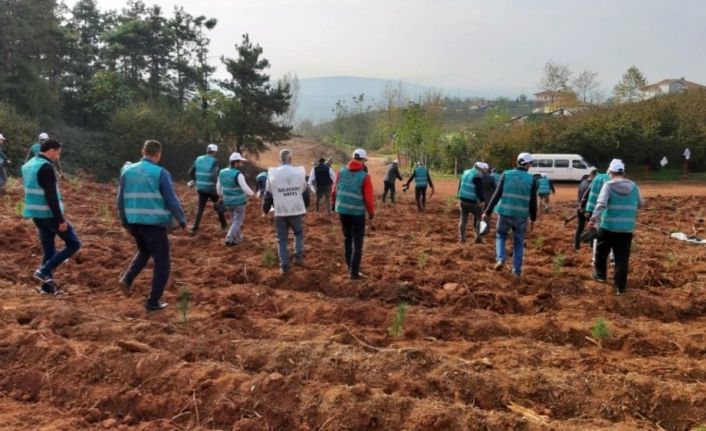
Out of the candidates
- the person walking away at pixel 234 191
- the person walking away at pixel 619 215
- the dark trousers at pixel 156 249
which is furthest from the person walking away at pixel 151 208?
the person walking away at pixel 619 215

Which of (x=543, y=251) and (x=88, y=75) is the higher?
(x=88, y=75)

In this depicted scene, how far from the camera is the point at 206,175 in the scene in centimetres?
952

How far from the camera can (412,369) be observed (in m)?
4.13

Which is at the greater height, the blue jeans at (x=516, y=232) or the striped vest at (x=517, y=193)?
the striped vest at (x=517, y=193)

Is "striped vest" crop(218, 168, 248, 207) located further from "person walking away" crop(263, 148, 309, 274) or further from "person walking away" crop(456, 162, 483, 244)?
"person walking away" crop(456, 162, 483, 244)

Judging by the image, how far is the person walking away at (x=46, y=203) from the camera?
19.0 feet

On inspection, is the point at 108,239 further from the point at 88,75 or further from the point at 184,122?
the point at 88,75

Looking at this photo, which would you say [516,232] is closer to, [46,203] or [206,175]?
[206,175]

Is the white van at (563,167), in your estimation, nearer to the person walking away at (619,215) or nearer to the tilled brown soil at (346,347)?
the tilled brown soil at (346,347)

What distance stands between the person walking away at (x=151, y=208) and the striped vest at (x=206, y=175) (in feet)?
12.9

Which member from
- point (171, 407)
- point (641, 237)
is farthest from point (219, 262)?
point (641, 237)

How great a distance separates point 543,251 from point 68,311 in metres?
7.51

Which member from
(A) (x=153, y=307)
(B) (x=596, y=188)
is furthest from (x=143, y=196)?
(B) (x=596, y=188)

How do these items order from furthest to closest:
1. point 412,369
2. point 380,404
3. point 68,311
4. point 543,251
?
point 543,251 → point 68,311 → point 412,369 → point 380,404
